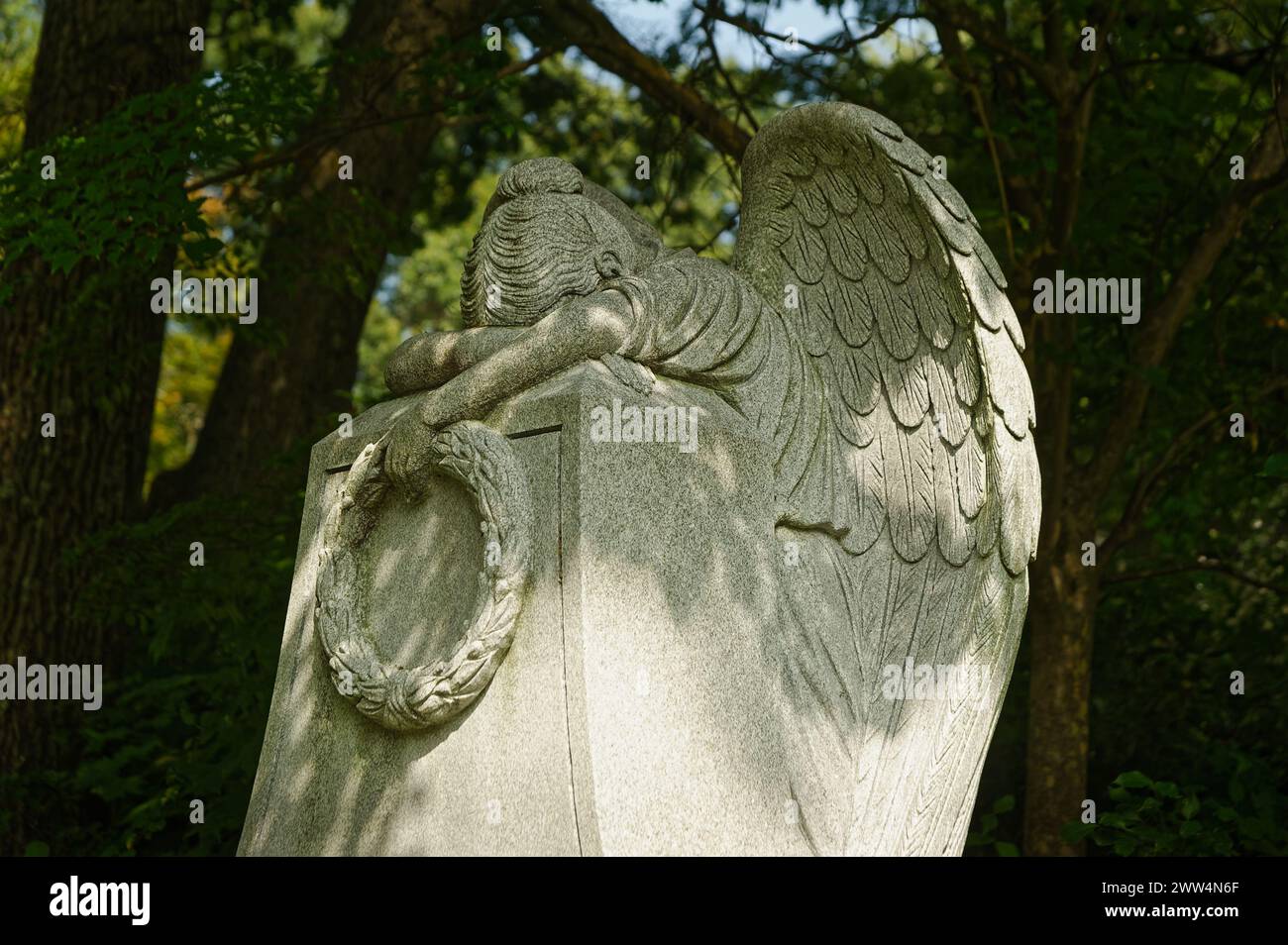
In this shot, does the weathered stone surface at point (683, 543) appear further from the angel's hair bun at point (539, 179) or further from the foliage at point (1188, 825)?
the foliage at point (1188, 825)

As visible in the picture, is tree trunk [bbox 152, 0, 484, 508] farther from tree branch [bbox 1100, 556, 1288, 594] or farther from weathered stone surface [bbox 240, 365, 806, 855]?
tree branch [bbox 1100, 556, 1288, 594]

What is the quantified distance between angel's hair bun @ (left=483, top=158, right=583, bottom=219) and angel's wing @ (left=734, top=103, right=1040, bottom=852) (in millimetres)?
617

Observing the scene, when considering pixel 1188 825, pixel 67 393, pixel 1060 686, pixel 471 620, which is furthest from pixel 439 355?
pixel 1060 686

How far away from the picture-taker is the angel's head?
4.68 metres

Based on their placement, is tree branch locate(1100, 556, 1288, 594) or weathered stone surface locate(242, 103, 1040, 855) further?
tree branch locate(1100, 556, 1288, 594)

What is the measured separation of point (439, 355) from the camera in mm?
4691

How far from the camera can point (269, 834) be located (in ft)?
14.8

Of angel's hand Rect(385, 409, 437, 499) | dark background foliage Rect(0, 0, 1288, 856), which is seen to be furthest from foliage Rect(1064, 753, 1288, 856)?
angel's hand Rect(385, 409, 437, 499)

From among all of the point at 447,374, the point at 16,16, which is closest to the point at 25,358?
the point at 447,374

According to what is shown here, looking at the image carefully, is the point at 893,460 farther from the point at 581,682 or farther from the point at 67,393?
the point at 67,393

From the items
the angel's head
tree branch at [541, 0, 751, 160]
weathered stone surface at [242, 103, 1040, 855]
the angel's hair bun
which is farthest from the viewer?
tree branch at [541, 0, 751, 160]

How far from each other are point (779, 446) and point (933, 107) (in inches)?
207

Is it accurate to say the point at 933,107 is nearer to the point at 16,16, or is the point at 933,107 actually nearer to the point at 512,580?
the point at 512,580

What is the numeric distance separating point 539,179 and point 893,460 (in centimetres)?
138
